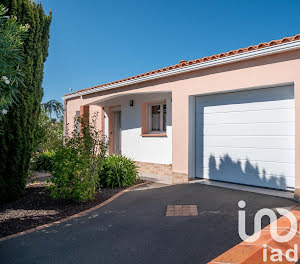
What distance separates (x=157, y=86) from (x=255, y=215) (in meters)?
5.07

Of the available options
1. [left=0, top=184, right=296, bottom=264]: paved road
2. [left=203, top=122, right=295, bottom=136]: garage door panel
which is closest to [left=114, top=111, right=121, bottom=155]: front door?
[left=203, top=122, right=295, bottom=136]: garage door panel

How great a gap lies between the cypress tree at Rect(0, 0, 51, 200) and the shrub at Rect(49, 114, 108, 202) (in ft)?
2.87

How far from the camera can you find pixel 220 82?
632 centimetres

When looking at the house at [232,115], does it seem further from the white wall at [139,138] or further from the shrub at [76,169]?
the shrub at [76,169]

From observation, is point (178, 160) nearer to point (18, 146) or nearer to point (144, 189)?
point (144, 189)

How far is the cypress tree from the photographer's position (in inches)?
206

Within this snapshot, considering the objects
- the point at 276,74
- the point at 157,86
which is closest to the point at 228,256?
the point at 276,74

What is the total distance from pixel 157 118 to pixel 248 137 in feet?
13.3

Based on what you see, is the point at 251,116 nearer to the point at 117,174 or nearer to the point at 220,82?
the point at 220,82

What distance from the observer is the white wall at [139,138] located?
8695 millimetres

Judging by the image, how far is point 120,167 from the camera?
6996 mm

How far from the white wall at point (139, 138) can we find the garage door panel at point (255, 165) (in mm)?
2018

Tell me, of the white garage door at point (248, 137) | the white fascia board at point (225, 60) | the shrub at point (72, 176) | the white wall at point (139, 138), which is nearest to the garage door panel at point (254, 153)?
the white garage door at point (248, 137)

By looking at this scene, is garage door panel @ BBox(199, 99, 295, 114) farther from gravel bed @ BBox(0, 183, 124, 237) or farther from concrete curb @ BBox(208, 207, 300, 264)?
gravel bed @ BBox(0, 183, 124, 237)
